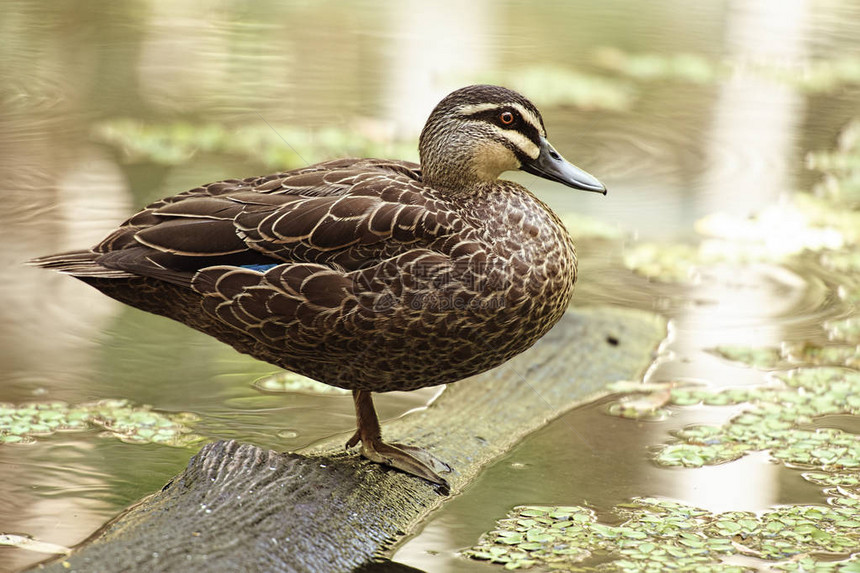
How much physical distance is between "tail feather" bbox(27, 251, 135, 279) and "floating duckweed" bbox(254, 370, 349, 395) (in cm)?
129

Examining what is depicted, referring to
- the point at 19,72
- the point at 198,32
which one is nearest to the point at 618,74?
the point at 198,32

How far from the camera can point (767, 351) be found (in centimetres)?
581

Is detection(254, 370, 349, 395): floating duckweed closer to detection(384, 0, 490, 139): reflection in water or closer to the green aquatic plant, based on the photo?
the green aquatic plant

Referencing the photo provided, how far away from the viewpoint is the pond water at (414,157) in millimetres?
4445

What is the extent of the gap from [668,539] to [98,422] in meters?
2.41

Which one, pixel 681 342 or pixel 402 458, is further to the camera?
pixel 681 342

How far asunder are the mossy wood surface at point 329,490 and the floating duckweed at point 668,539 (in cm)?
40

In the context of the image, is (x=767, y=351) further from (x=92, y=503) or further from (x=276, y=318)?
(x=92, y=503)

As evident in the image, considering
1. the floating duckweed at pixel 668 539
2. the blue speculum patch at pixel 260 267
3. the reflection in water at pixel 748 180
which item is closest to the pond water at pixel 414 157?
the reflection in water at pixel 748 180

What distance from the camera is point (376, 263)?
3850mm

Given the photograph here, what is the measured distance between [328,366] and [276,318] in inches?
11.3

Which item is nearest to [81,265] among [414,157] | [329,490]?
[329,490]

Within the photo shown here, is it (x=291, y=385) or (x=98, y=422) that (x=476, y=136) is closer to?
(x=291, y=385)

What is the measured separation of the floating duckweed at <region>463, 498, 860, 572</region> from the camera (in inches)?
148
